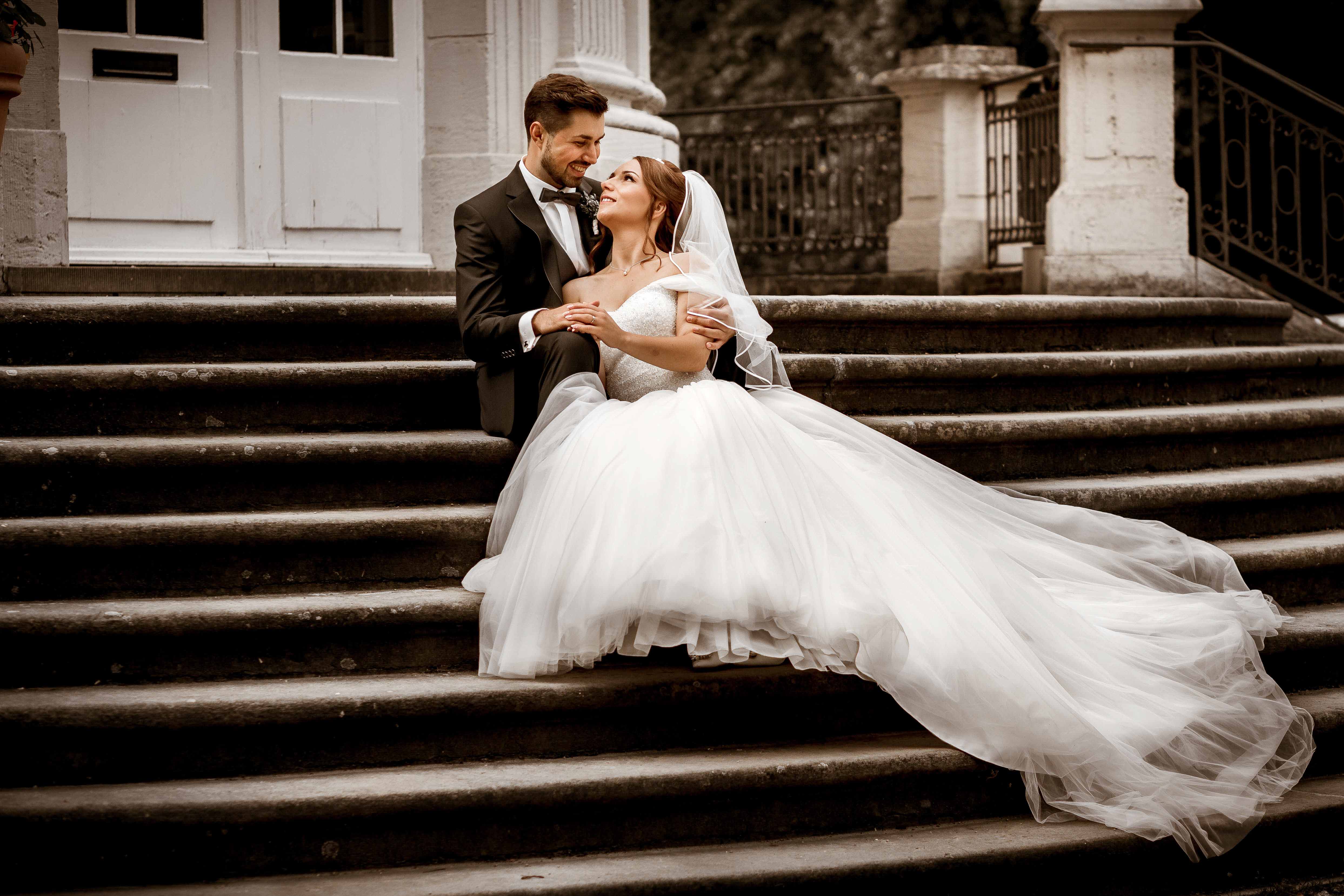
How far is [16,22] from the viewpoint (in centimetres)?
462

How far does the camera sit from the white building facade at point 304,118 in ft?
20.0

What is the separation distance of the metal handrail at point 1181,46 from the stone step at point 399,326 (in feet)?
5.48

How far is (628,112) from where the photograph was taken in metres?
6.79

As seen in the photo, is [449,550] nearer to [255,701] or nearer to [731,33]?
[255,701]

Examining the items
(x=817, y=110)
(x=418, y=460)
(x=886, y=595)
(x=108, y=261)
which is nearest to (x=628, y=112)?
(x=108, y=261)

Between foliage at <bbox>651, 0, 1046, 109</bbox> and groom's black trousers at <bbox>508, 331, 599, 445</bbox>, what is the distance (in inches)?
468

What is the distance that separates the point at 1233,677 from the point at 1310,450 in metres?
2.22

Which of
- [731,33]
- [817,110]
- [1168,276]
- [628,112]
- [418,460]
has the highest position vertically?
[731,33]

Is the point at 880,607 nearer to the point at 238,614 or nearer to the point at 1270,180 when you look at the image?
the point at 238,614

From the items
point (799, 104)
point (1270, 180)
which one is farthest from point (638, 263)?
point (799, 104)

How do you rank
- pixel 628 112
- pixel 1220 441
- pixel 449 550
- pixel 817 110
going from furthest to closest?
pixel 817 110 → pixel 628 112 → pixel 1220 441 → pixel 449 550

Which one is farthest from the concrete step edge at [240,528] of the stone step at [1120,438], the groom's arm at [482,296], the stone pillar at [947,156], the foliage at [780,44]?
the foliage at [780,44]

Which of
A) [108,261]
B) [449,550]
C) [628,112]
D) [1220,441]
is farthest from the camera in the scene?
[628,112]

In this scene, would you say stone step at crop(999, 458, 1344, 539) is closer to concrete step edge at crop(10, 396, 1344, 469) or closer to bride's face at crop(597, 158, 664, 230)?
concrete step edge at crop(10, 396, 1344, 469)
